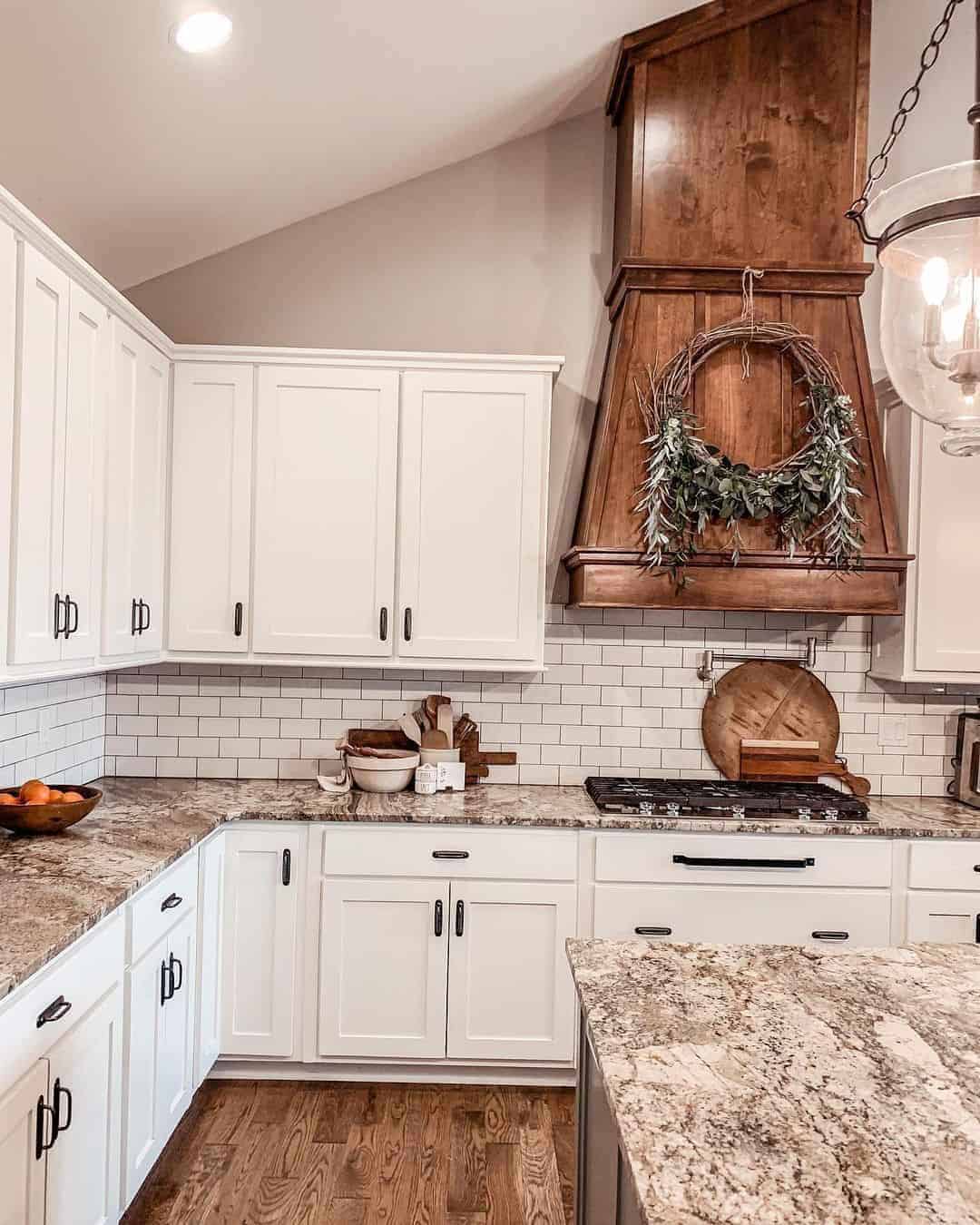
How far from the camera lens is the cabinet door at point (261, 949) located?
3107 millimetres

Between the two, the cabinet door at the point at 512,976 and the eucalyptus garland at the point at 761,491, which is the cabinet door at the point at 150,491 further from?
the eucalyptus garland at the point at 761,491

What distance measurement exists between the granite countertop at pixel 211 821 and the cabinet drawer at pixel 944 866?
0.15 ft

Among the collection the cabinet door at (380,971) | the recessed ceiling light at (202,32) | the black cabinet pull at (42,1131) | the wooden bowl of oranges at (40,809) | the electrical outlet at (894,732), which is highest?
the recessed ceiling light at (202,32)

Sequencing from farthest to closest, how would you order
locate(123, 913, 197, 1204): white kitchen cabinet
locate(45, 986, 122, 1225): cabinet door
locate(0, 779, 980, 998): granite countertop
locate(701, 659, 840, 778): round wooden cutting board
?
locate(701, 659, 840, 778): round wooden cutting board < locate(123, 913, 197, 1204): white kitchen cabinet < locate(0, 779, 980, 998): granite countertop < locate(45, 986, 122, 1225): cabinet door

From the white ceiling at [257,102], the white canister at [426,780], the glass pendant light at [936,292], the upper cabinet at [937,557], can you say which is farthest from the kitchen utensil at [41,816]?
the upper cabinet at [937,557]

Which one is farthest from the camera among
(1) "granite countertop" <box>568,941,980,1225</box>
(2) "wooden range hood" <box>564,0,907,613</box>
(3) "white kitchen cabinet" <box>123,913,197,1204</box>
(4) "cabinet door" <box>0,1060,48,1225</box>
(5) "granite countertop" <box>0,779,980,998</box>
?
(2) "wooden range hood" <box>564,0,907,613</box>

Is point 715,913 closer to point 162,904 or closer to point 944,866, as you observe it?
point 944,866

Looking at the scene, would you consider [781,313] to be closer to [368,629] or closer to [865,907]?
[368,629]

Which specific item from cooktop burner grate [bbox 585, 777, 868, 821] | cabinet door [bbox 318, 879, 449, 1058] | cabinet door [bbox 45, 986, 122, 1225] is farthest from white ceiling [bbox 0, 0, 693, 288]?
cooktop burner grate [bbox 585, 777, 868, 821]

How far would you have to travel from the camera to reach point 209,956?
9.77 ft

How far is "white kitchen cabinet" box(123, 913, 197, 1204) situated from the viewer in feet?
7.46

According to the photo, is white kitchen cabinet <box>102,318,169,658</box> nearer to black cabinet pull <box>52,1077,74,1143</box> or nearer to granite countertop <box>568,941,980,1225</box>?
black cabinet pull <box>52,1077,74,1143</box>

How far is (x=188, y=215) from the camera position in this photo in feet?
10.8

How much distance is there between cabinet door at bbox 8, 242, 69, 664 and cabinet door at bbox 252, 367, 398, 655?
972mm
